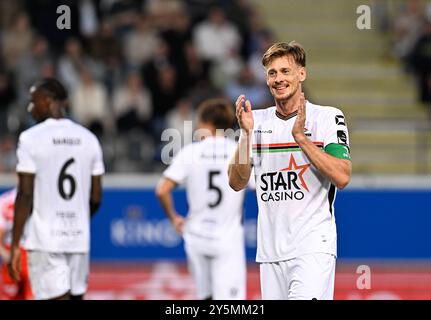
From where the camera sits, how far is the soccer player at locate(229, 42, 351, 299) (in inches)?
275

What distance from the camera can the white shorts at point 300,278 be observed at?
6.95m

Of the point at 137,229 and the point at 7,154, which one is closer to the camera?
the point at 137,229

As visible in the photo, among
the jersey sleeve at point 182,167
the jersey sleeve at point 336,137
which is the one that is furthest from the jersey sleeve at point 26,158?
the jersey sleeve at point 336,137

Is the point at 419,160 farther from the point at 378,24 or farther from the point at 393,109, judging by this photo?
the point at 378,24

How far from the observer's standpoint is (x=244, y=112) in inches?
274

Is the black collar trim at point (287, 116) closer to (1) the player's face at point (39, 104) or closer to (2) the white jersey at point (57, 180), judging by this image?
(2) the white jersey at point (57, 180)

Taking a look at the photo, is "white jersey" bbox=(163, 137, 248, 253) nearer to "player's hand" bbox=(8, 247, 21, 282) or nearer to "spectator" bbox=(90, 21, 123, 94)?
"player's hand" bbox=(8, 247, 21, 282)

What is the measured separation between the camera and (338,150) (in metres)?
6.92

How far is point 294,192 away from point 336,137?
0.44 m

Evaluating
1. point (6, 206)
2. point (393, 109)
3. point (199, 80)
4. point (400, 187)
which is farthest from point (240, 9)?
point (6, 206)

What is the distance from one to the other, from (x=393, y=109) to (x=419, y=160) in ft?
5.90

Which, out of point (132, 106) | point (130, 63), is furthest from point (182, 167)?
point (130, 63)

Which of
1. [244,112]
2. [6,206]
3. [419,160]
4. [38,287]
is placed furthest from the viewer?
[419,160]

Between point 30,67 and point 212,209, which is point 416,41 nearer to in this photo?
point 30,67
